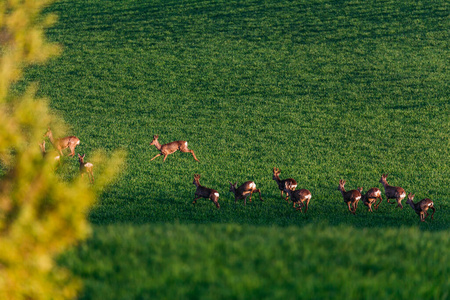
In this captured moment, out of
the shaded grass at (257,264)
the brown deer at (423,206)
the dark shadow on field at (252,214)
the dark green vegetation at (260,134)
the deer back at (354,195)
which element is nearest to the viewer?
the shaded grass at (257,264)

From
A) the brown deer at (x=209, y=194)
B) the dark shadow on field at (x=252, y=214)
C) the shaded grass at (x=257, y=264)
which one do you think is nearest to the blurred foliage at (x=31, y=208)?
the shaded grass at (x=257, y=264)

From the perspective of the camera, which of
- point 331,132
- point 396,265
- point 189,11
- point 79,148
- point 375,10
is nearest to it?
point 396,265

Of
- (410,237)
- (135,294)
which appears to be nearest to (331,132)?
(410,237)

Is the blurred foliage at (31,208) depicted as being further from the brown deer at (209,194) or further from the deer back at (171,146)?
the deer back at (171,146)

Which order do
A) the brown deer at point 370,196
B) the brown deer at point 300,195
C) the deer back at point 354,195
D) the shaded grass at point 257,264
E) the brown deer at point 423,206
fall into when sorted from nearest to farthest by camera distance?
1. the shaded grass at point 257,264
2. the brown deer at point 423,206
3. the brown deer at point 300,195
4. the deer back at point 354,195
5. the brown deer at point 370,196

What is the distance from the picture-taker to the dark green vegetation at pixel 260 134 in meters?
6.60

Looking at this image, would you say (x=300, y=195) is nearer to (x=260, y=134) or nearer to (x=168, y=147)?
(x=168, y=147)

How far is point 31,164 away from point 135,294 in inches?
91.6

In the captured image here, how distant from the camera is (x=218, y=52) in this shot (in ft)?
119

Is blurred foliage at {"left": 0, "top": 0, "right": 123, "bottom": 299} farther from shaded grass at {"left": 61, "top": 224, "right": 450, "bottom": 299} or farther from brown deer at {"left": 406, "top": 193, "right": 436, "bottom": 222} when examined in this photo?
brown deer at {"left": 406, "top": 193, "right": 436, "bottom": 222}

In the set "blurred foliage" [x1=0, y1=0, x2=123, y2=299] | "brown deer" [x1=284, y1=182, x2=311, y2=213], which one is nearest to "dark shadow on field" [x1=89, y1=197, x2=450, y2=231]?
"brown deer" [x1=284, y1=182, x2=311, y2=213]

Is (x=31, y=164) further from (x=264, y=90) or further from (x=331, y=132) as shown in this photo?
(x=264, y=90)

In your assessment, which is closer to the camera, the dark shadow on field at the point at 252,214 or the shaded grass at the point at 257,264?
the shaded grass at the point at 257,264

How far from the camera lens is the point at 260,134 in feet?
76.0
